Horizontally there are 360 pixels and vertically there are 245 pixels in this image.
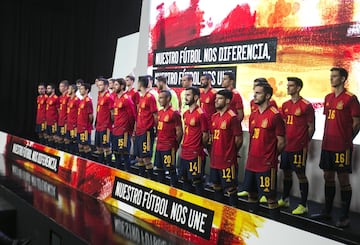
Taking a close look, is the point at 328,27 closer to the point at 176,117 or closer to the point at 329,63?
the point at 329,63

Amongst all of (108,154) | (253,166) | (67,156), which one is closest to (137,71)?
(108,154)

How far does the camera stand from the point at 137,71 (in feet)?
19.5

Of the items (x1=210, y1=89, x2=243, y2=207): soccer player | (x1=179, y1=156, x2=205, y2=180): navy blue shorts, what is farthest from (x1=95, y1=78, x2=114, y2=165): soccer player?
(x1=210, y1=89, x2=243, y2=207): soccer player

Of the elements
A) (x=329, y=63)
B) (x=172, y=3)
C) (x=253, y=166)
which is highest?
(x=172, y=3)

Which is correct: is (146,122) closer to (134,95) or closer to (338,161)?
(134,95)

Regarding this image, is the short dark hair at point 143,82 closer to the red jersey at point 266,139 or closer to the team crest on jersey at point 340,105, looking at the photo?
the red jersey at point 266,139

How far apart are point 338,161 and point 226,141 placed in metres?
0.76

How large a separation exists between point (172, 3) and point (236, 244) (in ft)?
11.7

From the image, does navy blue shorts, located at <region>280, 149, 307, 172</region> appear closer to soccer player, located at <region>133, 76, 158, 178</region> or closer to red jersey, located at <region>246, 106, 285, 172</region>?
red jersey, located at <region>246, 106, 285, 172</region>

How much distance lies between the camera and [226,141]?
312cm

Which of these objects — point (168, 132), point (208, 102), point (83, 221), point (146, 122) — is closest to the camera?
point (83, 221)

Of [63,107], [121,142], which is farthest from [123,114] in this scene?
[63,107]

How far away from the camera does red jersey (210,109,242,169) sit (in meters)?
3.09

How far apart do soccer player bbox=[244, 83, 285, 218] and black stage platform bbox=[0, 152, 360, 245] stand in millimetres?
228
